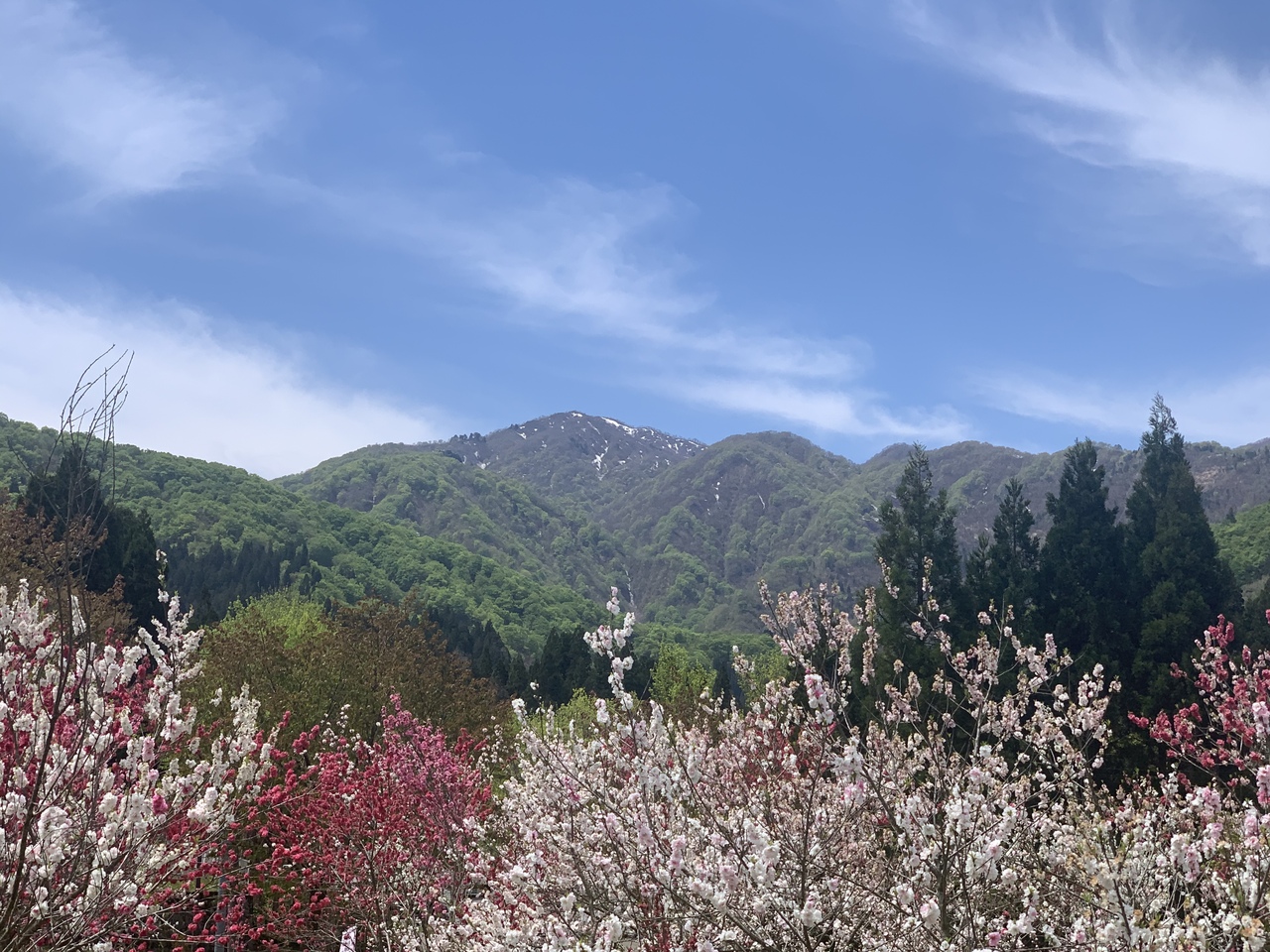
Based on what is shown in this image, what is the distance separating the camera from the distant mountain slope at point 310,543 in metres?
84.0

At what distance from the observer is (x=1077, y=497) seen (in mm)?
34719

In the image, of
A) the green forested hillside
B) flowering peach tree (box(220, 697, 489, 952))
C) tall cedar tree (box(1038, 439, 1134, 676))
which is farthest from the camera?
the green forested hillside

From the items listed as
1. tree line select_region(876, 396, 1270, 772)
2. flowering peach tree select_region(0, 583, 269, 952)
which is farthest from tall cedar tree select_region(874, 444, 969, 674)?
flowering peach tree select_region(0, 583, 269, 952)

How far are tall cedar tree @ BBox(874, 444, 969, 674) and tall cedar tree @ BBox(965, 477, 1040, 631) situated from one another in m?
0.64

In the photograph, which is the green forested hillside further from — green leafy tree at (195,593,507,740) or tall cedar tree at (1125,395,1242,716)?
green leafy tree at (195,593,507,740)

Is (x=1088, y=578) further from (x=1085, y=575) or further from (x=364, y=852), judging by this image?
(x=364, y=852)

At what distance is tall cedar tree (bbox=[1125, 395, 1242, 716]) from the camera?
83.1 feet

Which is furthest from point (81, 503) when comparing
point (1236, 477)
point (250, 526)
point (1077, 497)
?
point (1236, 477)

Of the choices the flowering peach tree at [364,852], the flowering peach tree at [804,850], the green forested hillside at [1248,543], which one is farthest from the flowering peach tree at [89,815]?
the green forested hillside at [1248,543]

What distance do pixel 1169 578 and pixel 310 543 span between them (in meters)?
88.2

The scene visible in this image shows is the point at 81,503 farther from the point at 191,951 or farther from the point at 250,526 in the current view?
the point at 250,526

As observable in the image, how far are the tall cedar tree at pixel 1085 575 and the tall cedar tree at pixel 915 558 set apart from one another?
309cm

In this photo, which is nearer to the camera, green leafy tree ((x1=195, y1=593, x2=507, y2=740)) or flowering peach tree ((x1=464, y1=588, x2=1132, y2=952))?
flowering peach tree ((x1=464, y1=588, x2=1132, y2=952))

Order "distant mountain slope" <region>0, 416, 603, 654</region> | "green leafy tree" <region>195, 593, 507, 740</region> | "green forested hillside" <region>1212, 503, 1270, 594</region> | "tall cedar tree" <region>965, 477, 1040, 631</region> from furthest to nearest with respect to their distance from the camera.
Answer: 1. "distant mountain slope" <region>0, 416, 603, 654</region>
2. "green forested hillside" <region>1212, 503, 1270, 594</region>
3. "tall cedar tree" <region>965, 477, 1040, 631</region>
4. "green leafy tree" <region>195, 593, 507, 740</region>
